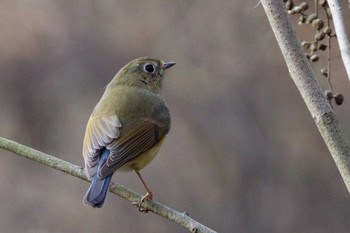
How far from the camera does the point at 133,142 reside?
16.3 ft

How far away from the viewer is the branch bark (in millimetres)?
3348

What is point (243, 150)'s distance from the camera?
31.2 ft

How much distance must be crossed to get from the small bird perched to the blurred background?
3.38 metres

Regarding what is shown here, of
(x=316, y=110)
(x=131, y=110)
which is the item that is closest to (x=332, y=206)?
(x=131, y=110)

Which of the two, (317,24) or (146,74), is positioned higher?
(317,24)

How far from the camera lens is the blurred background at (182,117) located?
931cm

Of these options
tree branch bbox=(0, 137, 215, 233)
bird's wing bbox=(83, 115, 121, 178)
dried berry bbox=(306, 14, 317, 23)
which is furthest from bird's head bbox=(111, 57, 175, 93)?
dried berry bbox=(306, 14, 317, 23)

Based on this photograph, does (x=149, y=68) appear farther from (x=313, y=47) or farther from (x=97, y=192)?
(x=313, y=47)

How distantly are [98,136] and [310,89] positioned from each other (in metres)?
1.81

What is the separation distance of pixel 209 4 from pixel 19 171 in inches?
106

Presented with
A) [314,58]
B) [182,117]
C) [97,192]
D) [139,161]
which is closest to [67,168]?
[97,192]

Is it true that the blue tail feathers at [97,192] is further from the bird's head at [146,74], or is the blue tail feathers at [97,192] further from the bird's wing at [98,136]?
the bird's head at [146,74]

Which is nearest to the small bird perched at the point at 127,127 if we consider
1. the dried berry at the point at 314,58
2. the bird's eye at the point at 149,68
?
the bird's eye at the point at 149,68

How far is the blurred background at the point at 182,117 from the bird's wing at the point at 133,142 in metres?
3.83
